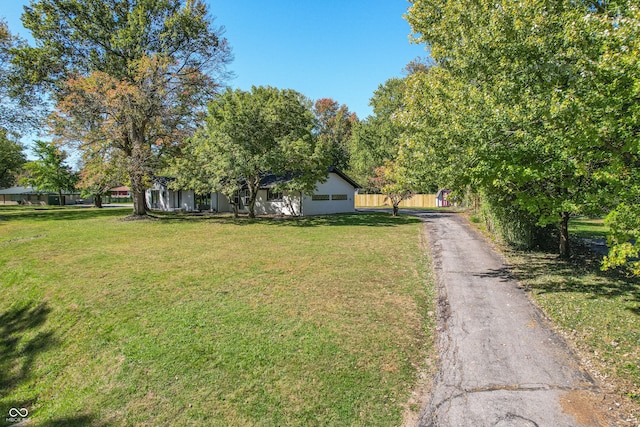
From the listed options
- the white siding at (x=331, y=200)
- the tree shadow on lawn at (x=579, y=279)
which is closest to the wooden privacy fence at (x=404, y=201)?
the white siding at (x=331, y=200)

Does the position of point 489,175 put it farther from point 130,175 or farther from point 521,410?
point 130,175

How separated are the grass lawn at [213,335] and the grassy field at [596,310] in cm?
257

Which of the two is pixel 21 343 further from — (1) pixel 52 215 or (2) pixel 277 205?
(1) pixel 52 215

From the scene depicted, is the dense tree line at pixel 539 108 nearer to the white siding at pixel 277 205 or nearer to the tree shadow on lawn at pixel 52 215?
the white siding at pixel 277 205

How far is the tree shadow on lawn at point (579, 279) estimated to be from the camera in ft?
27.3

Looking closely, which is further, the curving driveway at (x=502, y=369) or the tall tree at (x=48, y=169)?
the tall tree at (x=48, y=169)

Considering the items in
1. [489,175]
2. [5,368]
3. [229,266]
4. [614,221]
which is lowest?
[5,368]

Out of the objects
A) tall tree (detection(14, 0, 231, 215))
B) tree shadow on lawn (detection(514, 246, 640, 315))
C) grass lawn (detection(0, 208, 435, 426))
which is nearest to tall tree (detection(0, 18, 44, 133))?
tall tree (detection(14, 0, 231, 215))

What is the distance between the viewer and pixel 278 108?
21062 millimetres

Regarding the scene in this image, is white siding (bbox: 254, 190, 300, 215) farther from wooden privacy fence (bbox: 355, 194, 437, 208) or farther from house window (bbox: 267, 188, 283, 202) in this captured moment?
wooden privacy fence (bbox: 355, 194, 437, 208)

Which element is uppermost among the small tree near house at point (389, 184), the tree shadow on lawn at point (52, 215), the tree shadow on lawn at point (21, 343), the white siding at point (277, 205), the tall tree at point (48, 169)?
the tall tree at point (48, 169)

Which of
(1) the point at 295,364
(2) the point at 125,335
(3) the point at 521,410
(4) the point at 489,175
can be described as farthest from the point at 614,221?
(2) the point at 125,335

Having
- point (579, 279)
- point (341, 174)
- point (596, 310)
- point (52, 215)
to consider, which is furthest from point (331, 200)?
point (596, 310)

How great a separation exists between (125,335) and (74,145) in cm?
1950
